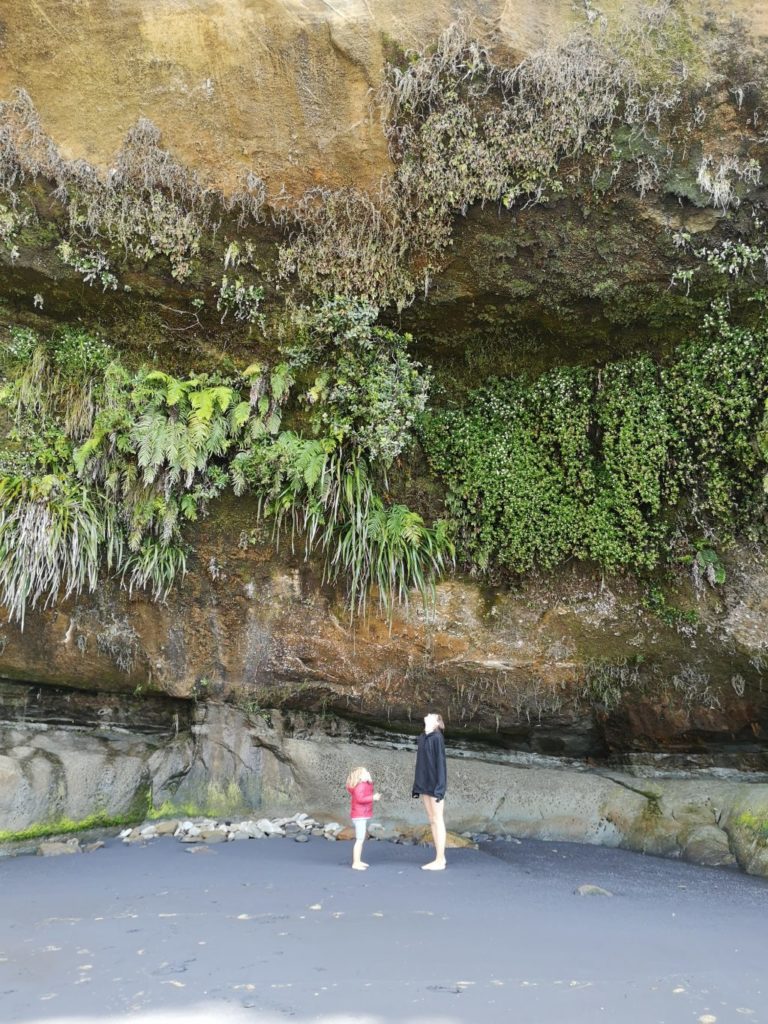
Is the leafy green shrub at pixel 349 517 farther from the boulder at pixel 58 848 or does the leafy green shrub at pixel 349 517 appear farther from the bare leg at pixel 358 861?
the boulder at pixel 58 848

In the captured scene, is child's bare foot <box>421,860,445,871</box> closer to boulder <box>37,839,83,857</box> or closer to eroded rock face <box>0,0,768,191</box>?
boulder <box>37,839,83,857</box>

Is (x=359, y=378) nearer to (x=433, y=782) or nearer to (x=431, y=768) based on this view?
(x=431, y=768)

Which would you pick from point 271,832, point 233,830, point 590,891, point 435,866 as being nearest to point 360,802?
point 435,866

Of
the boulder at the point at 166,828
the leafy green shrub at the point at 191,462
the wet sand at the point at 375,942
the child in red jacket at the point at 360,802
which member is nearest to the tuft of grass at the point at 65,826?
the boulder at the point at 166,828

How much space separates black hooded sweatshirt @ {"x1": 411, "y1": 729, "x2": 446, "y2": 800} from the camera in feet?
21.7

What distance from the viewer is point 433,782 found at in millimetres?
6629

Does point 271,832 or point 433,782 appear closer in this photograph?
point 433,782

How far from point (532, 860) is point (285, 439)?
516cm

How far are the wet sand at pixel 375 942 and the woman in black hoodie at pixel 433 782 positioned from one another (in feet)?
0.83

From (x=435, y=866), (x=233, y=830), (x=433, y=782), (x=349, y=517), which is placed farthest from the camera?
(x=349, y=517)

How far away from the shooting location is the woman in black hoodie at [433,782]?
21.5 ft

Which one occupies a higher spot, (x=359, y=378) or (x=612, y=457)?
(x=359, y=378)

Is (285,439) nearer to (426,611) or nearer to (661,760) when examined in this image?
(426,611)

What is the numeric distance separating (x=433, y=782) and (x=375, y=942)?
2280mm
